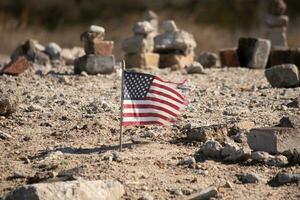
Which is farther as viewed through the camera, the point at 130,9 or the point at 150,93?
the point at 130,9

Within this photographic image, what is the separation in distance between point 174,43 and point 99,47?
4176mm

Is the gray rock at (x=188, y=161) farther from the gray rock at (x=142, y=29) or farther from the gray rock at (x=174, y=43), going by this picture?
the gray rock at (x=174, y=43)

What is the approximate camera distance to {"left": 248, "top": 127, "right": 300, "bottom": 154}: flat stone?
9.94m

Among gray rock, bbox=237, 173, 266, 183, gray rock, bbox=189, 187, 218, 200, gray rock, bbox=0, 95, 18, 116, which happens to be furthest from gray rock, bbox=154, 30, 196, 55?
gray rock, bbox=189, 187, 218, 200

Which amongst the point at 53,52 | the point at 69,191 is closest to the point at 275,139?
the point at 69,191

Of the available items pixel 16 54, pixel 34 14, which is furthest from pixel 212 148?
pixel 34 14

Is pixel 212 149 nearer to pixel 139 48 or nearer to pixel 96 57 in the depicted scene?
pixel 96 57

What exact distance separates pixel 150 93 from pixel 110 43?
26.8 ft

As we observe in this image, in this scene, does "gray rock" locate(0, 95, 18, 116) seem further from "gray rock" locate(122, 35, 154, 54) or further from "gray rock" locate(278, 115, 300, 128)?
"gray rock" locate(122, 35, 154, 54)

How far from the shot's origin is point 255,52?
21.2 m

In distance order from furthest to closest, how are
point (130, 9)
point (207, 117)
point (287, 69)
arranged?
point (130, 9)
point (287, 69)
point (207, 117)

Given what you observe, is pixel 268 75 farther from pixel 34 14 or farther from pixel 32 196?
pixel 34 14

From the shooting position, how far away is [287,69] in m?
16.4

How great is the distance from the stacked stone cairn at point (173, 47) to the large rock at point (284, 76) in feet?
17.1
